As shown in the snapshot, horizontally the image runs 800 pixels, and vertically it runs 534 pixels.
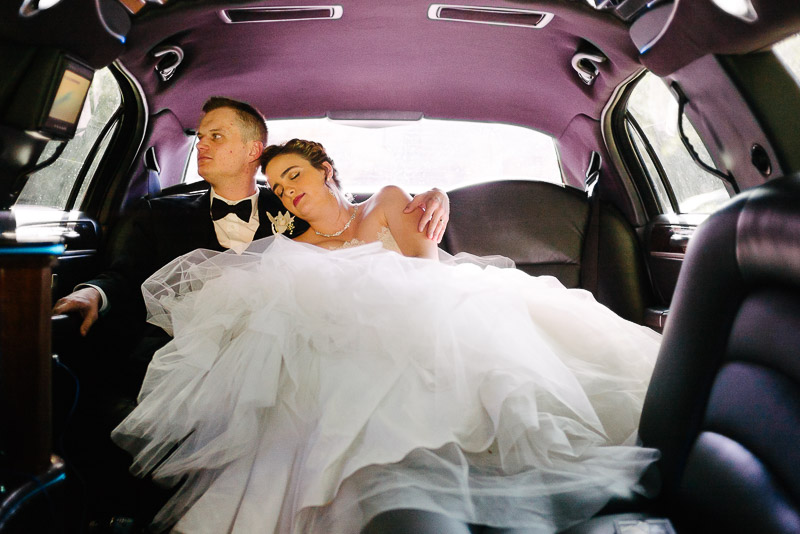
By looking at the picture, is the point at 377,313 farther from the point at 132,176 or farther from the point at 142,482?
the point at 132,176

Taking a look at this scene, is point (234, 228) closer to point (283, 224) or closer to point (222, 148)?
point (283, 224)

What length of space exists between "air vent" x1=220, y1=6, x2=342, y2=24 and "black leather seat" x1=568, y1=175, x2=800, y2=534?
1690 mm

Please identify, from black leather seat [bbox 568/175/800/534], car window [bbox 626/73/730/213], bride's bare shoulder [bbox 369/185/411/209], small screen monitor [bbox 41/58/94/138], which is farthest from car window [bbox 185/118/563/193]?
black leather seat [bbox 568/175/800/534]

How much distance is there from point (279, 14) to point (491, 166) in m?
1.21

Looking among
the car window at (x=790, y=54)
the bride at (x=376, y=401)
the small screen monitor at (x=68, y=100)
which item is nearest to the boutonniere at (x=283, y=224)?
the bride at (x=376, y=401)

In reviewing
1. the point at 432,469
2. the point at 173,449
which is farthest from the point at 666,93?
the point at 173,449

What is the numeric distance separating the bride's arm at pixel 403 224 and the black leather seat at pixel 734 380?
3.55 feet

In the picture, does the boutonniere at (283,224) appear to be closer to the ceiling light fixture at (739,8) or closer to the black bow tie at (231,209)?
the black bow tie at (231,209)

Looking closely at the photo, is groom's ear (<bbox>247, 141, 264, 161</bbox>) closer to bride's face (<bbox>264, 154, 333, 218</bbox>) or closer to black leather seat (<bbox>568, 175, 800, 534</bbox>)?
bride's face (<bbox>264, 154, 333, 218</bbox>)

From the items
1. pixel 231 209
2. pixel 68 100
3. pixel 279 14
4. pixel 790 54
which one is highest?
pixel 279 14

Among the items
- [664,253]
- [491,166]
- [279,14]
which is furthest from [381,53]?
[664,253]

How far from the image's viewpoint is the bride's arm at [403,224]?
80.3 inches

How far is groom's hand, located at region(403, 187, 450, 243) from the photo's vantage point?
200 centimetres

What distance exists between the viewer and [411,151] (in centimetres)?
287
